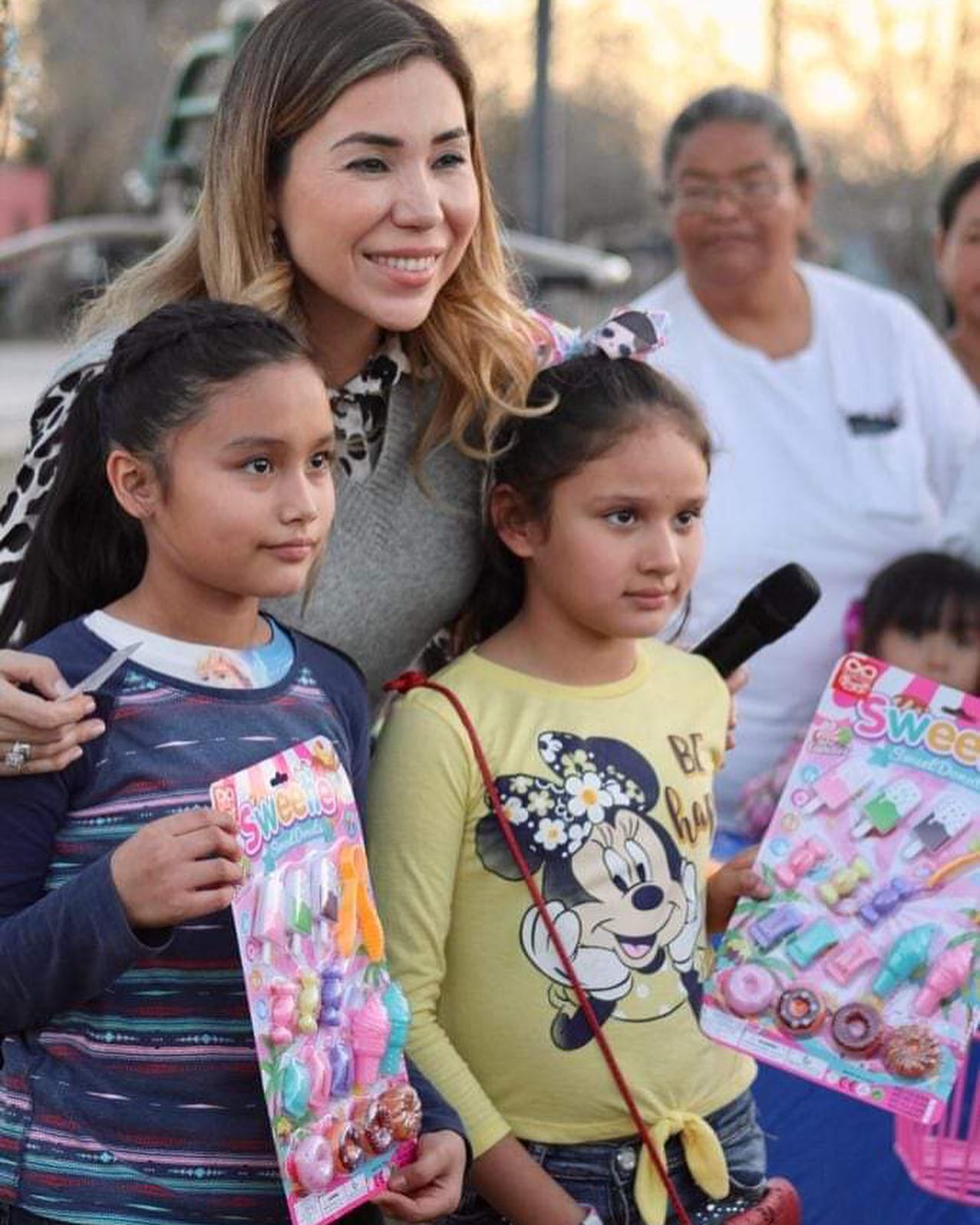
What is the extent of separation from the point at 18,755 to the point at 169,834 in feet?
0.60

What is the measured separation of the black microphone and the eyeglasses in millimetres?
2024

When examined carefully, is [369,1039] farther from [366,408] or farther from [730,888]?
[366,408]

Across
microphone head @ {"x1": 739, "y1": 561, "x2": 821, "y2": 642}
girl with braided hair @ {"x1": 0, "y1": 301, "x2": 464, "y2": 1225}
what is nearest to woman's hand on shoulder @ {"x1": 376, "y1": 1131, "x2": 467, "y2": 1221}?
girl with braided hair @ {"x1": 0, "y1": 301, "x2": 464, "y2": 1225}

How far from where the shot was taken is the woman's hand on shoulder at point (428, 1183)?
6.99 feet

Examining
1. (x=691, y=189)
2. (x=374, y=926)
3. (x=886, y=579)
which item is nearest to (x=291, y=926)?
(x=374, y=926)

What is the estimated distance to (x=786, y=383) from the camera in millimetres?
4348

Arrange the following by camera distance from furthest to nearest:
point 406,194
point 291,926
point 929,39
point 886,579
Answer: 1. point 929,39
2. point 886,579
3. point 406,194
4. point 291,926

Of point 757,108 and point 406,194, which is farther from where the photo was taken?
point 757,108

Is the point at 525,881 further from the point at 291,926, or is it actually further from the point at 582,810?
the point at 291,926

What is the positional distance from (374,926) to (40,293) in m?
26.9

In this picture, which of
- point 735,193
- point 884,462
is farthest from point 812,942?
point 735,193

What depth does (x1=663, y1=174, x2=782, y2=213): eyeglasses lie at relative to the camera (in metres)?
4.51

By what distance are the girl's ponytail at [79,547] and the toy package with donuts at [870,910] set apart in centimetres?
89

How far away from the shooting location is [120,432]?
2.19m
